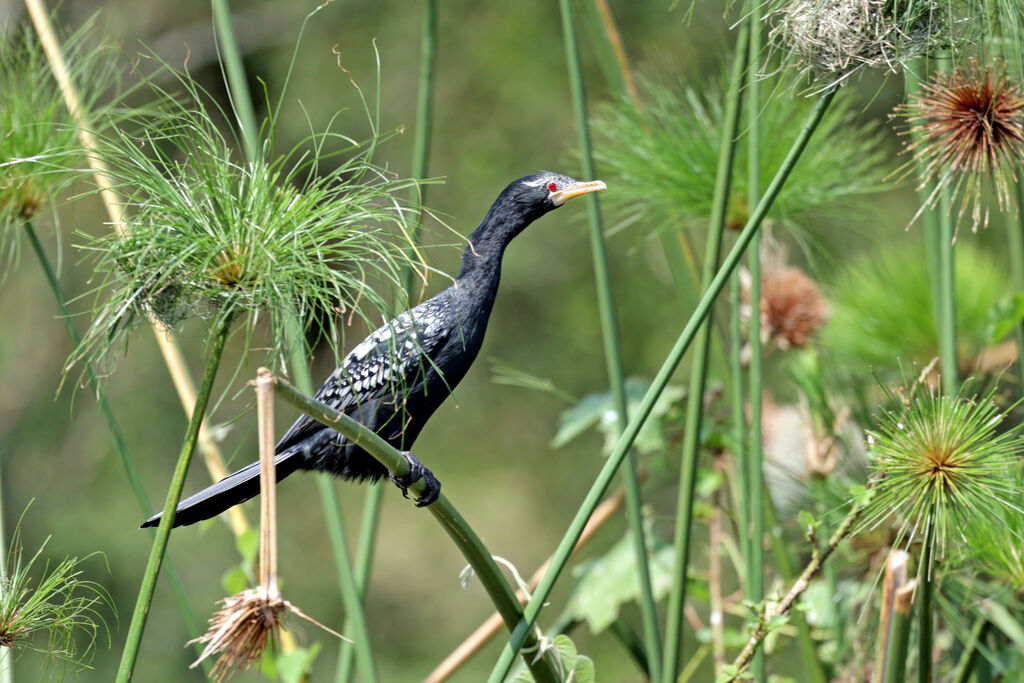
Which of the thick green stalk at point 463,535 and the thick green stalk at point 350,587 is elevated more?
the thick green stalk at point 463,535

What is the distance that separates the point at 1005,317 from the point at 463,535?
107 cm

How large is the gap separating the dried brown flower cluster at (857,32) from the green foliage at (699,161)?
56 cm

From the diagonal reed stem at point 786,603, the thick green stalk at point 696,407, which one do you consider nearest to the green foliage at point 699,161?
the thick green stalk at point 696,407

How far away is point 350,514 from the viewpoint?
658 centimetres

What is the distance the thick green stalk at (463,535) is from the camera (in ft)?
2.95

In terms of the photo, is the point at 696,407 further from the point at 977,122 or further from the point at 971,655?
the point at 971,655

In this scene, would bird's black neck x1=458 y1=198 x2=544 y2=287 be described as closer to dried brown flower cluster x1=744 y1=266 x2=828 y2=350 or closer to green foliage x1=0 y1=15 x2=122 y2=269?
green foliage x1=0 y1=15 x2=122 y2=269

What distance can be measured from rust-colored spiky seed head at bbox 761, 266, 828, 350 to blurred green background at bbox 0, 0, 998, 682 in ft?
10.7

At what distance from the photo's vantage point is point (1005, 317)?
65.4 inches

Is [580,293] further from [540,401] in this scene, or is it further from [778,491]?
[778,491]

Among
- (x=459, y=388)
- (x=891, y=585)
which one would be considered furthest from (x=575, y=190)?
(x=459, y=388)

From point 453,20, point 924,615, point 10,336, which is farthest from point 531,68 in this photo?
point 924,615

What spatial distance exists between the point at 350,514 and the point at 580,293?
6.93 feet

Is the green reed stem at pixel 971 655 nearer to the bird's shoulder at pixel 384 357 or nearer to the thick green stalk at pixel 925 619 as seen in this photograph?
the thick green stalk at pixel 925 619
